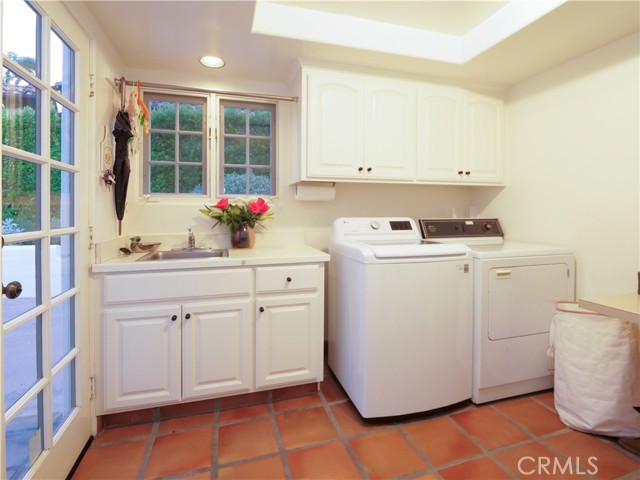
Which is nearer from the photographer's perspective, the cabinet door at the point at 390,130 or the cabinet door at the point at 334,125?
the cabinet door at the point at 334,125

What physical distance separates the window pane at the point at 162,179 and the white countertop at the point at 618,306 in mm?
2498

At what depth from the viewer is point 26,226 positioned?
A: 3.76ft

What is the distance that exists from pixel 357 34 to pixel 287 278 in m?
1.51

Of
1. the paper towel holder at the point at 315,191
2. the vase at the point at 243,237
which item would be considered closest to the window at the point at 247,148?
the paper towel holder at the point at 315,191

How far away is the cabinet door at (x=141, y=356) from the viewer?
166 cm

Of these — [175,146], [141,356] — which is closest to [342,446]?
[141,356]

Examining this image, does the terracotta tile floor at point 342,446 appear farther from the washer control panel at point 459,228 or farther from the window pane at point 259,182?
the window pane at point 259,182

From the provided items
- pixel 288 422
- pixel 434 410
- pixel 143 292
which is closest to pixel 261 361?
pixel 288 422

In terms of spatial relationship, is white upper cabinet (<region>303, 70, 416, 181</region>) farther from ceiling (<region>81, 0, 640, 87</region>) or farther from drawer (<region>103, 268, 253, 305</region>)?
drawer (<region>103, 268, 253, 305</region>)

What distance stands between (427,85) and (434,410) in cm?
213

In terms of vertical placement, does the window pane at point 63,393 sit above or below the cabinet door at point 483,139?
below

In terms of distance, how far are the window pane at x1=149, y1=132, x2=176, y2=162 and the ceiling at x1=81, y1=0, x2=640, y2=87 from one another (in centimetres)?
44

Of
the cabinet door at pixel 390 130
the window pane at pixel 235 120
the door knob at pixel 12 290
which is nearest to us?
the door knob at pixel 12 290

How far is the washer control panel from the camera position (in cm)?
238
